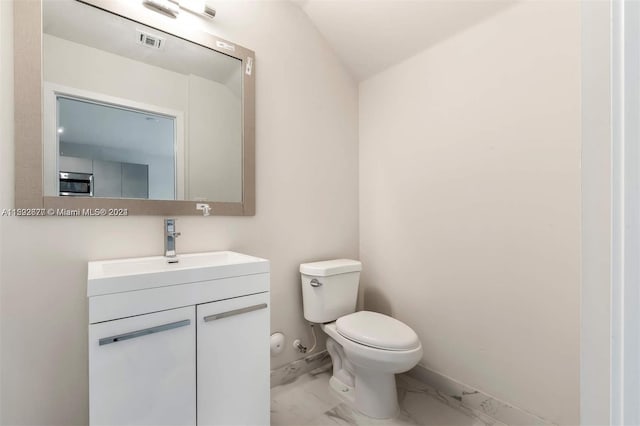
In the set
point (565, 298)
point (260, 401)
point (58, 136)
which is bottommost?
point (260, 401)

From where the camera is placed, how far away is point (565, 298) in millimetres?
1320

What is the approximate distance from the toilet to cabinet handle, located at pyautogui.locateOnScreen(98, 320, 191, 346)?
2.69ft

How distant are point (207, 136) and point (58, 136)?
600 millimetres

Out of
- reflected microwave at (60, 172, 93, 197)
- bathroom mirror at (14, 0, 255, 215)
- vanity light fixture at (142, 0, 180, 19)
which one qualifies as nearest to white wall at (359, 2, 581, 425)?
bathroom mirror at (14, 0, 255, 215)

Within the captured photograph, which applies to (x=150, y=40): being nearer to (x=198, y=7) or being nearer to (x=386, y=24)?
(x=198, y=7)

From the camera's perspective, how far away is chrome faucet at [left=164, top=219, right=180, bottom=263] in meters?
1.36

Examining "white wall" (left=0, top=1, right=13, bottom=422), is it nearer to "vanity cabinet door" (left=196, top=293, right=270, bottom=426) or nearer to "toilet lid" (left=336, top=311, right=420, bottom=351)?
"vanity cabinet door" (left=196, top=293, right=270, bottom=426)

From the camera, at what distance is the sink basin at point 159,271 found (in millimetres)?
989

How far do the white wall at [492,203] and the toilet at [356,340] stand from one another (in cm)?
36

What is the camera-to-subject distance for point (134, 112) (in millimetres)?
1398

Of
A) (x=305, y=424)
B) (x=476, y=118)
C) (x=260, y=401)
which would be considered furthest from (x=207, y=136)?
(x=305, y=424)

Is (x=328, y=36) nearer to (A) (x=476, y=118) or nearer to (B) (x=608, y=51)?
(A) (x=476, y=118)

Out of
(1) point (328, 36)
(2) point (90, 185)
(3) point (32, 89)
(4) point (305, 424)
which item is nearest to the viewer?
(3) point (32, 89)

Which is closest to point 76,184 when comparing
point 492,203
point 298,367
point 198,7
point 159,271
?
point 159,271
